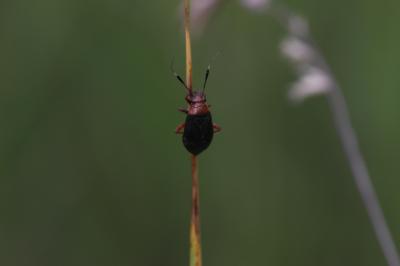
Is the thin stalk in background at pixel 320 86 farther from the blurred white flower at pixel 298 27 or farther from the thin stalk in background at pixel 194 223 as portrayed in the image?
the thin stalk in background at pixel 194 223

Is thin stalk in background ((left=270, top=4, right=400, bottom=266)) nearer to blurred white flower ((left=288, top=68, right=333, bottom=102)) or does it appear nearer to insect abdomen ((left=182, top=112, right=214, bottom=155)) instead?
blurred white flower ((left=288, top=68, right=333, bottom=102))

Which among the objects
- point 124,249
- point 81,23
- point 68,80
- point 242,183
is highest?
point 81,23

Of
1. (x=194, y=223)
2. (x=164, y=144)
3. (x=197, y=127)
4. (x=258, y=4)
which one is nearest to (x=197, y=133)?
(x=197, y=127)

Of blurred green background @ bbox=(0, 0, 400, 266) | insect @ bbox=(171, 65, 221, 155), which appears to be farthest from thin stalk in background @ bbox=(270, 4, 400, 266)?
blurred green background @ bbox=(0, 0, 400, 266)

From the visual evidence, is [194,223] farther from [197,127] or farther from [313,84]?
[313,84]

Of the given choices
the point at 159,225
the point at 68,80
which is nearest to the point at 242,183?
the point at 159,225

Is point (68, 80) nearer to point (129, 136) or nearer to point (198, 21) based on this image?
point (129, 136)
